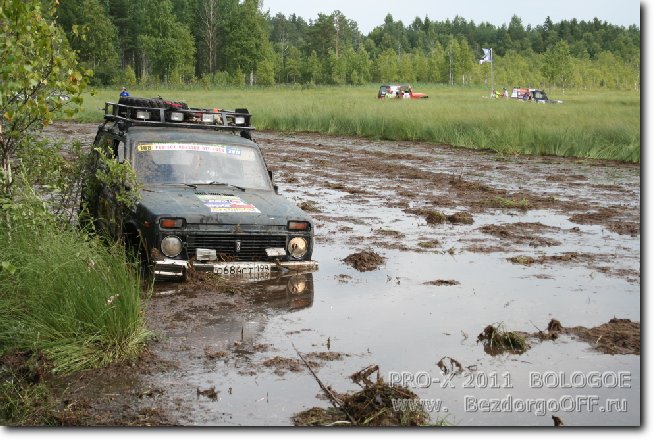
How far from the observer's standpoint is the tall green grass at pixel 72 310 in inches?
261

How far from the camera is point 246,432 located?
5.28 m

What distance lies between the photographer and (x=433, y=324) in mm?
8297

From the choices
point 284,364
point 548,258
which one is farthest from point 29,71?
point 548,258

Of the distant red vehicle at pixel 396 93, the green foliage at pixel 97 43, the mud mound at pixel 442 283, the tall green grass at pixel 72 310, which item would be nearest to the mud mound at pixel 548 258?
the mud mound at pixel 442 283

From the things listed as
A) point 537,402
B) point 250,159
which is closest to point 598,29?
point 250,159

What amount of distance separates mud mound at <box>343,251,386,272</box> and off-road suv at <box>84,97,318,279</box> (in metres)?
1.33

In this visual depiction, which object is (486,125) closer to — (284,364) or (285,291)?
(285,291)

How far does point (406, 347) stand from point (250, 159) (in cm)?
388

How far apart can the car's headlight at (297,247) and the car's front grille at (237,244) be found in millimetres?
80

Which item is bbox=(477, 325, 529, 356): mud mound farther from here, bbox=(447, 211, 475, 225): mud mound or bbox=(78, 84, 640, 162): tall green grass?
bbox=(78, 84, 640, 162): tall green grass

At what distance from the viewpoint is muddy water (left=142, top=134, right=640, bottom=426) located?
20.1ft

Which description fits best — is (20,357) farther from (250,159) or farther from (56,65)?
(250,159)

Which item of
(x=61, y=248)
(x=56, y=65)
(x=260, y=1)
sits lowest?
(x=61, y=248)

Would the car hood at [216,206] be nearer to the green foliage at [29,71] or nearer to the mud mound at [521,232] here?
the green foliage at [29,71]
